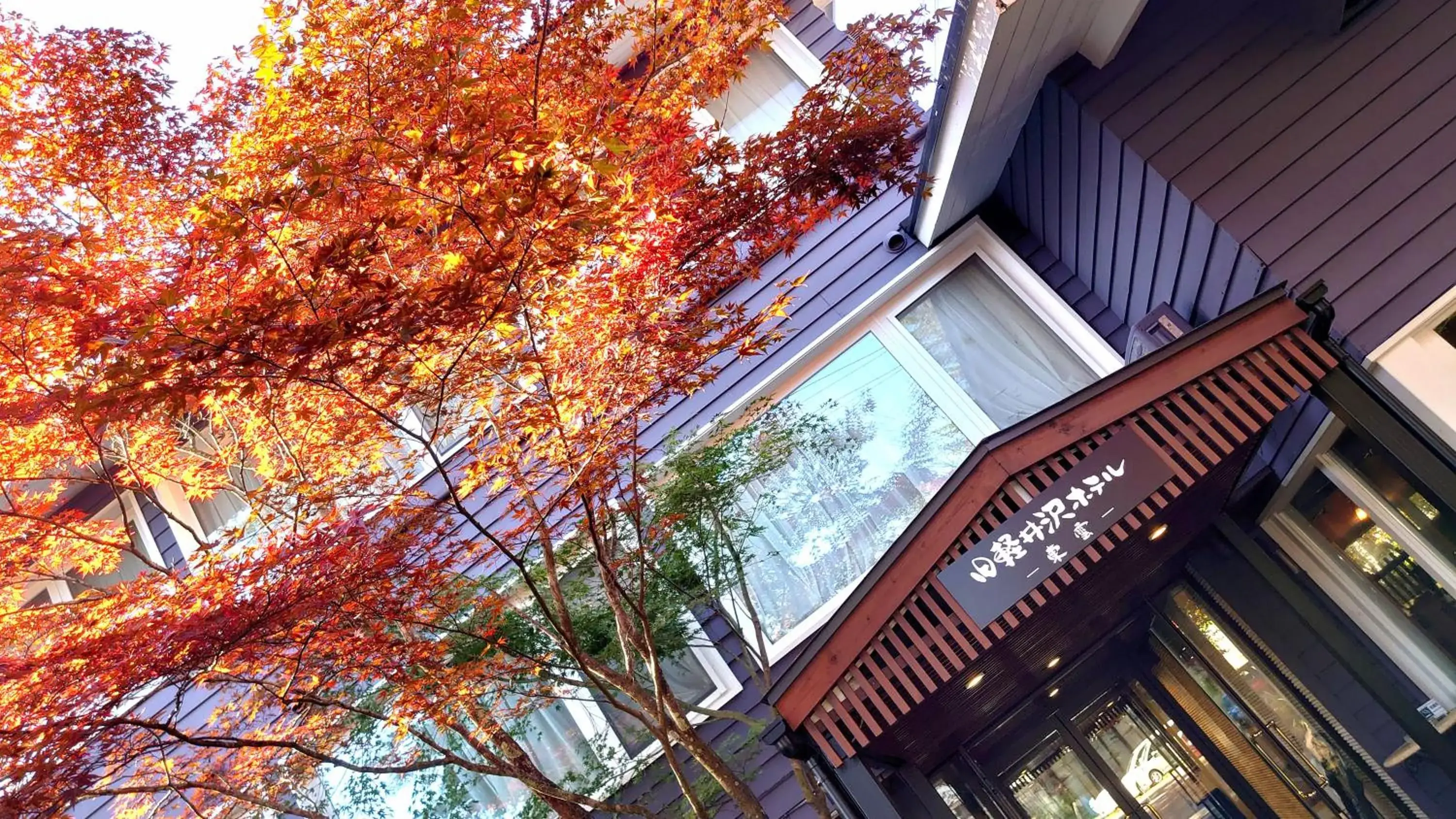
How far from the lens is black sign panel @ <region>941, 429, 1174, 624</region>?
3.90 metres

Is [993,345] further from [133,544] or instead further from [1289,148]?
[133,544]

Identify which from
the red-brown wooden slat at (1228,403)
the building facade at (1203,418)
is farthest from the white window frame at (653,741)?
the red-brown wooden slat at (1228,403)

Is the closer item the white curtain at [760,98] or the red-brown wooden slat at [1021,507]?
the red-brown wooden slat at [1021,507]

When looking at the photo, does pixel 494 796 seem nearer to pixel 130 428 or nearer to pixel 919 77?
pixel 130 428

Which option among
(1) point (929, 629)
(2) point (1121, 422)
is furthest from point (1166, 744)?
(1) point (929, 629)

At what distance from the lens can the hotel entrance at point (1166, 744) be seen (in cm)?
741

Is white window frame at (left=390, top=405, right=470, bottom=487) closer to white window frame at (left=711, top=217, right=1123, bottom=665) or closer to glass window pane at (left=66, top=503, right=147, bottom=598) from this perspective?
white window frame at (left=711, top=217, right=1123, bottom=665)

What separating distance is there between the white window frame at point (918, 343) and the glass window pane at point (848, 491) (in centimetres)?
10

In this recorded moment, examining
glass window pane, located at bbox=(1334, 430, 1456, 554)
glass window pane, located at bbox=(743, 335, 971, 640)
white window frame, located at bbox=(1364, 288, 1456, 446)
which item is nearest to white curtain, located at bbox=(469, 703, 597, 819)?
glass window pane, located at bbox=(743, 335, 971, 640)

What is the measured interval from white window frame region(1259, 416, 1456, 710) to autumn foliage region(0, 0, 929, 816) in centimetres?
339

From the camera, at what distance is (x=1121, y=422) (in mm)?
4211

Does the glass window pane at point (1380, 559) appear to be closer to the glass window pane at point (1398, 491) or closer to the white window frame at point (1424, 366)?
the glass window pane at point (1398, 491)

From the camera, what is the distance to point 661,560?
621 centimetres

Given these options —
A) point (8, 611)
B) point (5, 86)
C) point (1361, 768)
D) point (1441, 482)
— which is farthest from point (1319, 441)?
point (8, 611)
